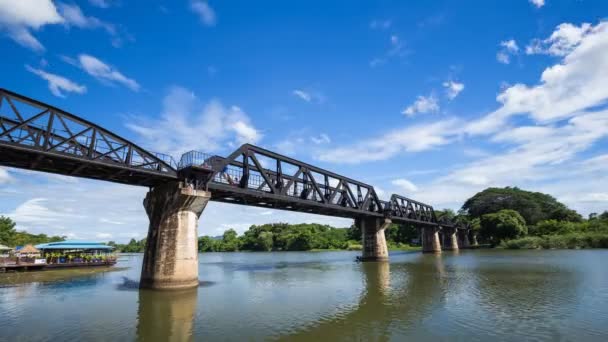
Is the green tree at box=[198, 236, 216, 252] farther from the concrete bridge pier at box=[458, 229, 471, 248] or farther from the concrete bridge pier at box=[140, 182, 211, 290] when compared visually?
the concrete bridge pier at box=[140, 182, 211, 290]

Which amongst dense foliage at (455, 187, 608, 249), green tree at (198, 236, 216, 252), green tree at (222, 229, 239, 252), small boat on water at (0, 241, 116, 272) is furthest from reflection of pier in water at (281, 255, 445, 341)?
green tree at (198, 236, 216, 252)

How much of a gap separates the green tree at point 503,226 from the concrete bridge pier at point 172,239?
104 meters

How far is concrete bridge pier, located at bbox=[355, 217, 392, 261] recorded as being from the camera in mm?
64250

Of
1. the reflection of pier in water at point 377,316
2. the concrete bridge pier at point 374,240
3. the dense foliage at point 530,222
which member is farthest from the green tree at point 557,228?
the reflection of pier in water at point 377,316

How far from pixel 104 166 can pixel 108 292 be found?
10.9 metres

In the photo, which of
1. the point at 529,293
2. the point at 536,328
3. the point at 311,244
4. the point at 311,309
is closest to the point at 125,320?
the point at 311,309

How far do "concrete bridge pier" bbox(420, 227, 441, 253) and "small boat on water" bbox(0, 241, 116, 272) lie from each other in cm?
8255

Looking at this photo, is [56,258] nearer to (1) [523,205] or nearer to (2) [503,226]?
(2) [503,226]

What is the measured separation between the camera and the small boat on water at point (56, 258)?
4569 centimetres

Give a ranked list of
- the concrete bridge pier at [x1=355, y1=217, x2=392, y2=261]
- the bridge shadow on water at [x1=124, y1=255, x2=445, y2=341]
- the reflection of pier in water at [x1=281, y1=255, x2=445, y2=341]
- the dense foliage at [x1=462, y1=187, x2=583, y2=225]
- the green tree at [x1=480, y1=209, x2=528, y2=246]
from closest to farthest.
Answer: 1. the reflection of pier in water at [x1=281, y1=255, x2=445, y2=341]
2. the bridge shadow on water at [x1=124, y1=255, x2=445, y2=341]
3. the concrete bridge pier at [x1=355, y1=217, x2=392, y2=261]
4. the green tree at [x1=480, y1=209, x2=528, y2=246]
5. the dense foliage at [x1=462, y1=187, x2=583, y2=225]

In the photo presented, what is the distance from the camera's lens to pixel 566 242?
84.6 m

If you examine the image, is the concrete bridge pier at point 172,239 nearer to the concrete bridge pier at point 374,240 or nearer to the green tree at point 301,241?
the concrete bridge pier at point 374,240

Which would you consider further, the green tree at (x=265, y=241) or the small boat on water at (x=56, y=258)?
the green tree at (x=265, y=241)

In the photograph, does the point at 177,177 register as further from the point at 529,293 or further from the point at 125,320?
the point at 529,293
